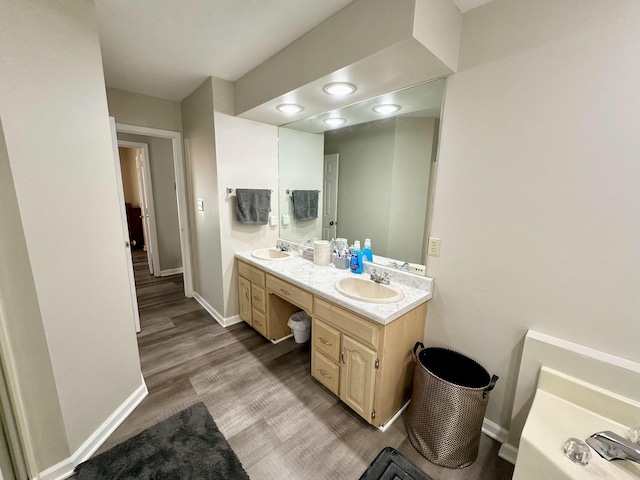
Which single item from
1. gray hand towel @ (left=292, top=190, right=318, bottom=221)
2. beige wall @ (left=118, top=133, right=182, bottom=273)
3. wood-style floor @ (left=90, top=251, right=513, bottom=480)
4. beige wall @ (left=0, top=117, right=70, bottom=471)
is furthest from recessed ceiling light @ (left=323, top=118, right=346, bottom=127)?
beige wall @ (left=118, top=133, right=182, bottom=273)

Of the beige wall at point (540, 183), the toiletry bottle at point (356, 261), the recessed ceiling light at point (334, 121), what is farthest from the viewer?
the recessed ceiling light at point (334, 121)

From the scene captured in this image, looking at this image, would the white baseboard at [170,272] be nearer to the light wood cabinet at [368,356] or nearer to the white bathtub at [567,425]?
the light wood cabinet at [368,356]

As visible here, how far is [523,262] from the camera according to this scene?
1347 millimetres

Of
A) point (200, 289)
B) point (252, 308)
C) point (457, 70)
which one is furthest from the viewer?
point (200, 289)

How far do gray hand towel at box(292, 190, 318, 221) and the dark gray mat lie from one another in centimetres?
192

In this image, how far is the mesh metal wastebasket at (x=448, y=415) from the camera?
1322 mm

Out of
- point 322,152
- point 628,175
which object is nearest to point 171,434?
point 322,152

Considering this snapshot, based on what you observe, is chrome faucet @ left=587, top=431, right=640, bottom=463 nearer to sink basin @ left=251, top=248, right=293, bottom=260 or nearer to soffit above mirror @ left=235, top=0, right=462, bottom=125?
soffit above mirror @ left=235, top=0, right=462, bottom=125

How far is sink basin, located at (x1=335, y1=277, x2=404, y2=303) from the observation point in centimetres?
168

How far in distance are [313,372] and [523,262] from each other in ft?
5.04

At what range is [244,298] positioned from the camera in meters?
2.66

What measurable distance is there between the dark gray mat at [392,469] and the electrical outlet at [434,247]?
1.18 metres

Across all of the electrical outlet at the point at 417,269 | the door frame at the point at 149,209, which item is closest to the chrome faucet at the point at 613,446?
the electrical outlet at the point at 417,269

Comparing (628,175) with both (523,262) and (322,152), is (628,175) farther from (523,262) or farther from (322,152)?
(322,152)
